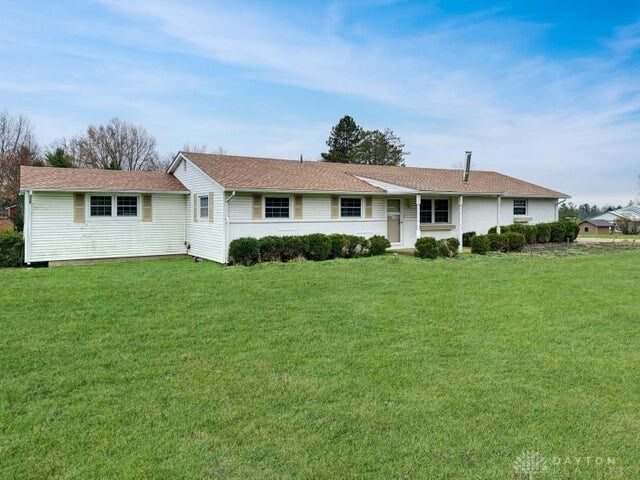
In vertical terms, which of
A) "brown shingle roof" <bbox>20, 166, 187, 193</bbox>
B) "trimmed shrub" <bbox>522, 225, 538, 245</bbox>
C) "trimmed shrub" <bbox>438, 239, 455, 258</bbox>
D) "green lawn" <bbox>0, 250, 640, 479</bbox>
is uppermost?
"brown shingle roof" <bbox>20, 166, 187, 193</bbox>

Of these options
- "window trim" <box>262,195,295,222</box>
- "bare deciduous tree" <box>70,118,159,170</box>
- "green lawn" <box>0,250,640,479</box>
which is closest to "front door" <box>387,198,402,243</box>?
"window trim" <box>262,195,295,222</box>

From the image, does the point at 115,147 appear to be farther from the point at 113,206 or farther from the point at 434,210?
the point at 434,210

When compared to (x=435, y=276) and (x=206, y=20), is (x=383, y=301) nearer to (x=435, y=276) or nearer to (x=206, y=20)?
(x=435, y=276)

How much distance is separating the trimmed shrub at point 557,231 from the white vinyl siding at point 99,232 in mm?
17439

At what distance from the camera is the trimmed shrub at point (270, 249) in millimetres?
14125

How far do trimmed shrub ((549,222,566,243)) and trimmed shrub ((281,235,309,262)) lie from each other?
1367cm

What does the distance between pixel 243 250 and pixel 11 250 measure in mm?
7558

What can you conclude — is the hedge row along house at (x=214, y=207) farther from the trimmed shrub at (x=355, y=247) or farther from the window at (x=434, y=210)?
the trimmed shrub at (x=355, y=247)

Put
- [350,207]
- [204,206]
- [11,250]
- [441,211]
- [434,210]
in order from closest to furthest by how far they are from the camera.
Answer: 1. [11,250]
2. [204,206]
3. [350,207]
4. [434,210]
5. [441,211]

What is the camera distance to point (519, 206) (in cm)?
2247

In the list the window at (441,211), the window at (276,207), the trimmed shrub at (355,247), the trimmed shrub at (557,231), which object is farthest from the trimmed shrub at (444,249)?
the trimmed shrub at (557,231)

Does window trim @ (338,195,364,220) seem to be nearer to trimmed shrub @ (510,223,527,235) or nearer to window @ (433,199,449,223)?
window @ (433,199,449,223)

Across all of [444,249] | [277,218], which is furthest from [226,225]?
[444,249]

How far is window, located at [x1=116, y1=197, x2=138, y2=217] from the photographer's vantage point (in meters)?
15.2
